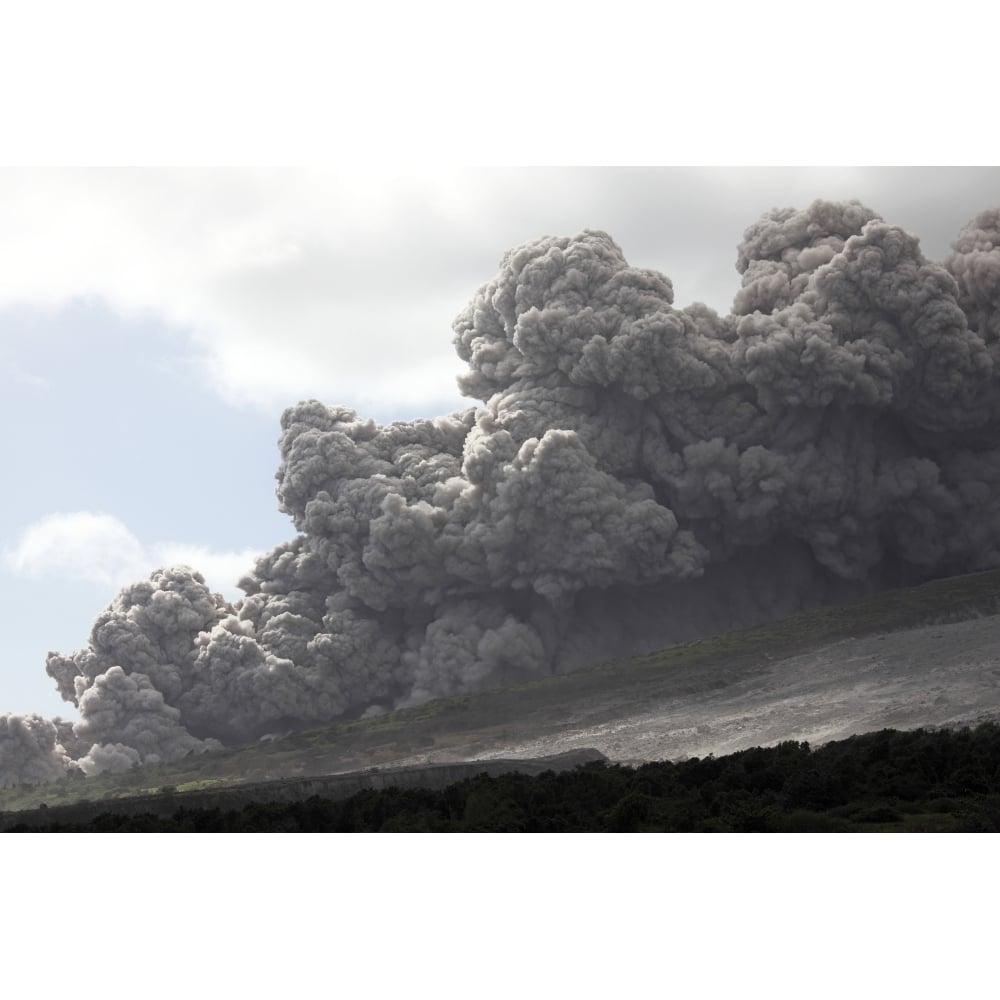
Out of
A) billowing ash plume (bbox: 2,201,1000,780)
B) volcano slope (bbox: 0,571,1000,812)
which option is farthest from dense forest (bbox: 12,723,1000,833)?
billowing ash plume (bbox: 2,201,1000,780)

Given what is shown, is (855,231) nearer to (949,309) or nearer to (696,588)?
(949,309)

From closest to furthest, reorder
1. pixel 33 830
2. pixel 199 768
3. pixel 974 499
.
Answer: pixel 33 830, pixel 199 768, pixel 974 499

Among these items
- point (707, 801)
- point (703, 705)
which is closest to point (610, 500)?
point (703, 705)

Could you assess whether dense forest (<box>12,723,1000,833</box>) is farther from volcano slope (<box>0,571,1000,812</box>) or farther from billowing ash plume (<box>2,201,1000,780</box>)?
billowing ash plume (<box>2,201,1000,780</box>)

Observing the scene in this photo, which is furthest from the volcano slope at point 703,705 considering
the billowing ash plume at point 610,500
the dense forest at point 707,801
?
the billowing ash plume at point 610,500

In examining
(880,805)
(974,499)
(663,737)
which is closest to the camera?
(880,805)

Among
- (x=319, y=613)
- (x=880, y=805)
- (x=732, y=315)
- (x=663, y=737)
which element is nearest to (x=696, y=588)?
(x=732, y=315)
